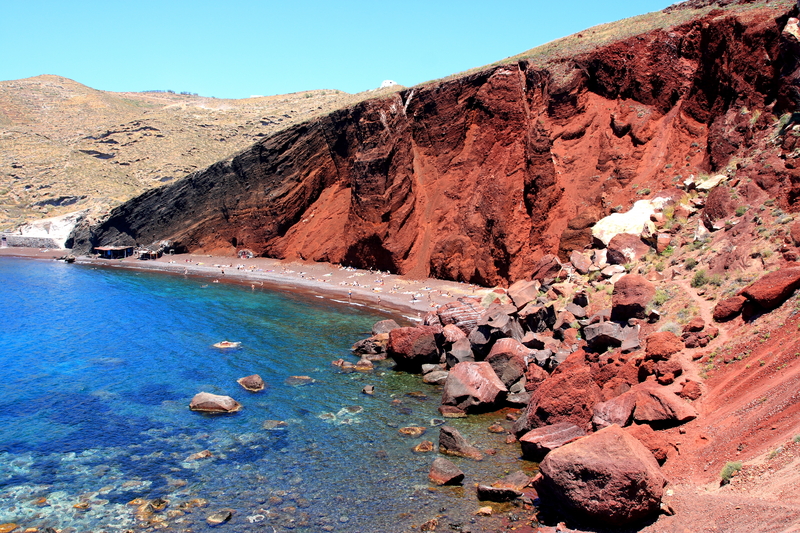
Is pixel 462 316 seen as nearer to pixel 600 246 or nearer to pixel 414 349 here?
pixel 414 349

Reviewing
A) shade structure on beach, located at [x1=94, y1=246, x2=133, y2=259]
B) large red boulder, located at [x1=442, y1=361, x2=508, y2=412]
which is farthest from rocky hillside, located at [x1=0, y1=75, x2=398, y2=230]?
large red boulder, located at [x1=442, y1=361, x2=508, y2=412]

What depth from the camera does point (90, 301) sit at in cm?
4647

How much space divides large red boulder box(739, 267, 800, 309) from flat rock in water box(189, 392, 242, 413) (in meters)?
19.2

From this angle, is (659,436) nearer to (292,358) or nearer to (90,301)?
(292,358)

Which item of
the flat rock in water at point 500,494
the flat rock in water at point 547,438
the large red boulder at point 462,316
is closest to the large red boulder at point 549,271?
the large red boulder at point 462,316

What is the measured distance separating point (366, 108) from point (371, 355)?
33.3 meters

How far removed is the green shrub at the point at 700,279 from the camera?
67.6 feet

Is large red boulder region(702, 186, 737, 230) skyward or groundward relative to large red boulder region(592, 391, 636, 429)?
skyward

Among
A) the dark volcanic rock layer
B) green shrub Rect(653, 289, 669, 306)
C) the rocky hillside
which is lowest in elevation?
green shrub Rect(653, 289, 669, 306)

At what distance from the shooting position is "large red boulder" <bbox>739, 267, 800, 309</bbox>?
16.4 metres

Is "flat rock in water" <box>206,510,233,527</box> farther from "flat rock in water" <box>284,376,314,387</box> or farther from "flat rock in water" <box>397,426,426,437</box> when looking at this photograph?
"flat rock in water" <box>284,376,314,387</box>

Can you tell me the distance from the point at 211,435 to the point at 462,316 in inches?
581

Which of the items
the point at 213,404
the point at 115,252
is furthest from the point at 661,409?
the point at 115,252

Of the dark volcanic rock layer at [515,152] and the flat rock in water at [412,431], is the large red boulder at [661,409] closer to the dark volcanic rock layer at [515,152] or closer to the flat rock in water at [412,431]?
the flat rock in water at [412,431]
